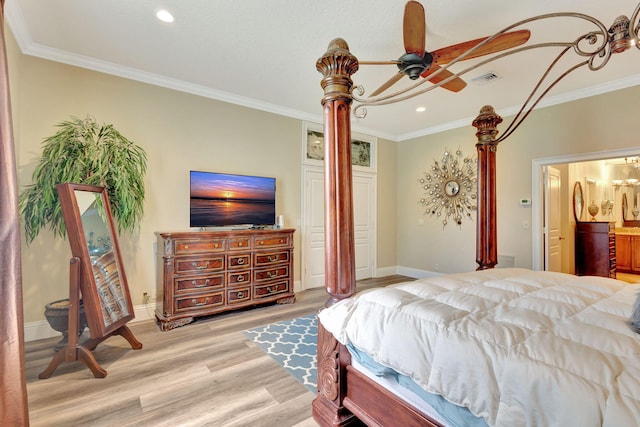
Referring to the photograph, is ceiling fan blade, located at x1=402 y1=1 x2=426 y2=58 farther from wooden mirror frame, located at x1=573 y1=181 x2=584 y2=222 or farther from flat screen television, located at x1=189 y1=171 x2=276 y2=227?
wooden mirror frame, located at x1=573 y1=181 x2=584 y2=222

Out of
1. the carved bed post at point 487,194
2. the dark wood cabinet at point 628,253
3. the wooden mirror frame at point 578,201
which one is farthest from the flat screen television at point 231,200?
the dark wood cabinet at point 628,253

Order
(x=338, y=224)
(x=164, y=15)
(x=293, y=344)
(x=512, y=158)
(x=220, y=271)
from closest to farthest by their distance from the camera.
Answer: (x=338, y=224) < (x=164, y=15) < (x=293, y=344) < (x=220, y=271) < (x=512, y=158)

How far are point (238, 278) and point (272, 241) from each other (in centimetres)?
65

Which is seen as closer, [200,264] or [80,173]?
[80,173]

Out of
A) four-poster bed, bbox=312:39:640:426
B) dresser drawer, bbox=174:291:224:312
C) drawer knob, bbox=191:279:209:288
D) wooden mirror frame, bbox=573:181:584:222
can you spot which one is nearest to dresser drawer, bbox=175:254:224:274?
drawer knob, bbox=191:279:209:288

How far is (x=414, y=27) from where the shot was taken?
1918mm

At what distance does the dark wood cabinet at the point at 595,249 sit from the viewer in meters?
5.12

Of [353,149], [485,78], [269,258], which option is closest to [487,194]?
[485,78]

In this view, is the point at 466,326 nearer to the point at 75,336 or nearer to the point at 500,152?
the point at 75,336

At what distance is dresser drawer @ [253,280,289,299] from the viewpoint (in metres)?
3.78

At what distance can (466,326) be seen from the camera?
3.84 feet

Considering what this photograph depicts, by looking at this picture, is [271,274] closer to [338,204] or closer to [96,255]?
[96,255]

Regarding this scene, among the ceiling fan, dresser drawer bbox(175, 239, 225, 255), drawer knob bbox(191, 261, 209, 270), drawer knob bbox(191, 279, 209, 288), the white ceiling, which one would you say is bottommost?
drawer knob bbox(191, 279, 209, 288)

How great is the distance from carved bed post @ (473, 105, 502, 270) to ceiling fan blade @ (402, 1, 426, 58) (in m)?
1.19
